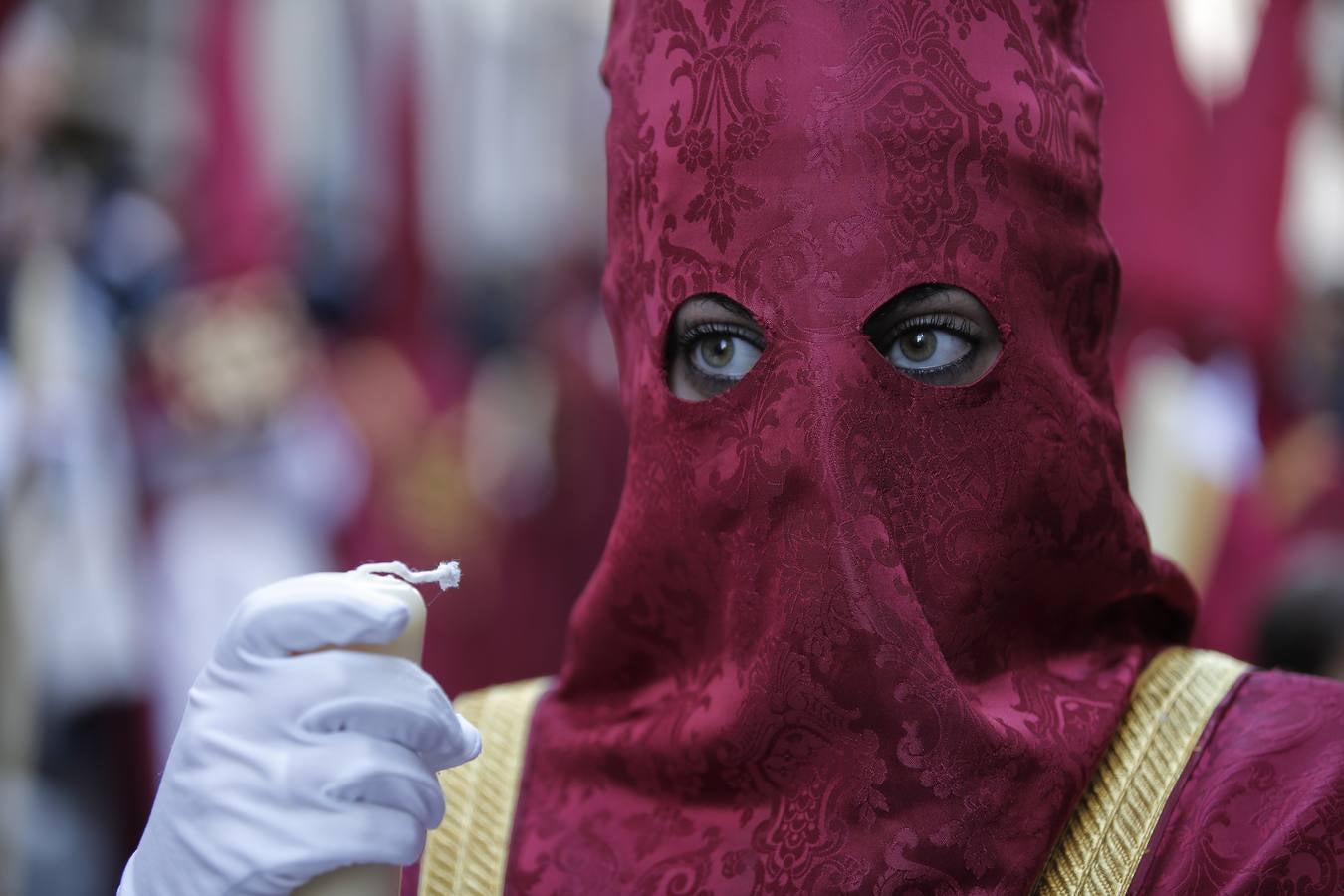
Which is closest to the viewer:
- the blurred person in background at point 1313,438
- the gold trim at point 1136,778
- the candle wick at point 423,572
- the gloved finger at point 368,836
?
the gloved finger at point 368,836

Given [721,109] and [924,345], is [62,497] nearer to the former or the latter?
[721,109]

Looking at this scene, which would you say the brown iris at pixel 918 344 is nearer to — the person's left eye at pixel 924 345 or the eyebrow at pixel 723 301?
the person's left eye at pixel 924 345

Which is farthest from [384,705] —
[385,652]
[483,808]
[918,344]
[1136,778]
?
[1136,778]

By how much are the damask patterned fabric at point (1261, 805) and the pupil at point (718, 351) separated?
672 mm

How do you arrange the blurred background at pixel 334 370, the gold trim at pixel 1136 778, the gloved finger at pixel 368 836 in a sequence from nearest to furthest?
the gloved finger at pixel 368 836, the gold trim at pixel 1136 778, the blurred background at pixel 334 370

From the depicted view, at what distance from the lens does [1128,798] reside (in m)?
1.42

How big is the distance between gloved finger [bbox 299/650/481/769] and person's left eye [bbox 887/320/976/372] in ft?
1.98

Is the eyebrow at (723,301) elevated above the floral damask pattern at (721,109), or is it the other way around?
the floral damask pattern at (721,109)

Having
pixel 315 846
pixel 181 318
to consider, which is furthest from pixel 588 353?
pixel 315 846

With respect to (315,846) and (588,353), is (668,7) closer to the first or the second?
(315,846)

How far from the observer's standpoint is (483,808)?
1.61m

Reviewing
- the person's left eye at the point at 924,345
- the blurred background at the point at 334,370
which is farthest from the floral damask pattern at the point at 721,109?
the blurred background at the point at 334,370

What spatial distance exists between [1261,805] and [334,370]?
15.4 ft

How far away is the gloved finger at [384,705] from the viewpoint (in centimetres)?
113
